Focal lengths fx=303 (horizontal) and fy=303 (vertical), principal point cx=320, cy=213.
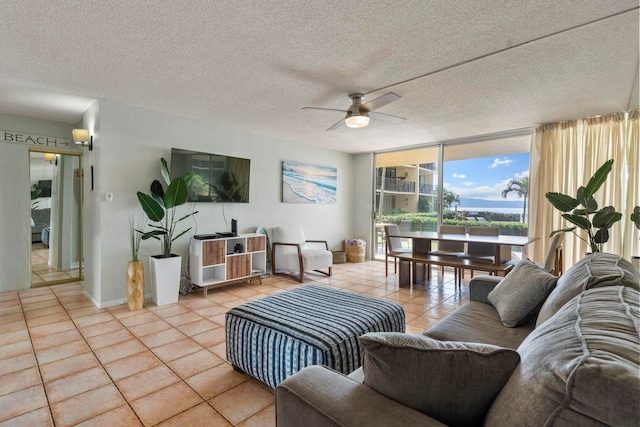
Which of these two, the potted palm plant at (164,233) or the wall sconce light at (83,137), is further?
the wall sconce light at (83,137)

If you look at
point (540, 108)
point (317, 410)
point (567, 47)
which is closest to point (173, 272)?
point (317, 410)

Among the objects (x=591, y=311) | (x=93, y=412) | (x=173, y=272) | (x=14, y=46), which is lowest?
(x=93, y=412)

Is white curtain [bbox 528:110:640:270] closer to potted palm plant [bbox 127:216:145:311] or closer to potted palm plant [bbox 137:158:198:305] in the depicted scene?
potted palm plant [bbox 137:158:198:305]

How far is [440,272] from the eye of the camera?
5.38m

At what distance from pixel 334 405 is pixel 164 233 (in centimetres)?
342

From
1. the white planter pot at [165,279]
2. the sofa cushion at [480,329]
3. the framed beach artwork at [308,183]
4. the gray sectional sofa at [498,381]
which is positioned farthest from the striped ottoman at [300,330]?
the framed beach artwork at [308,183]

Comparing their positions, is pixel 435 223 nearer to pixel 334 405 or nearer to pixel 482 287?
pixel 482 287

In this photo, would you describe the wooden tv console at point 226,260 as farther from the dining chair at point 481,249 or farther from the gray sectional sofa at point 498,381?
the gray sectional sofa at point 498,381

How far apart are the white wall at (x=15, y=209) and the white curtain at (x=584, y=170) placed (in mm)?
7215

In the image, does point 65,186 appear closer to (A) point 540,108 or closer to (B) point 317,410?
(B) point 317,410

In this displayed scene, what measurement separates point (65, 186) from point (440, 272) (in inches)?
259

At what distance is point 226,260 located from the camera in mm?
4227

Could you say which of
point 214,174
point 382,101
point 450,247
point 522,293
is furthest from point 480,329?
point 214,174

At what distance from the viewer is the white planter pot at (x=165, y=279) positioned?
11.8 ft
